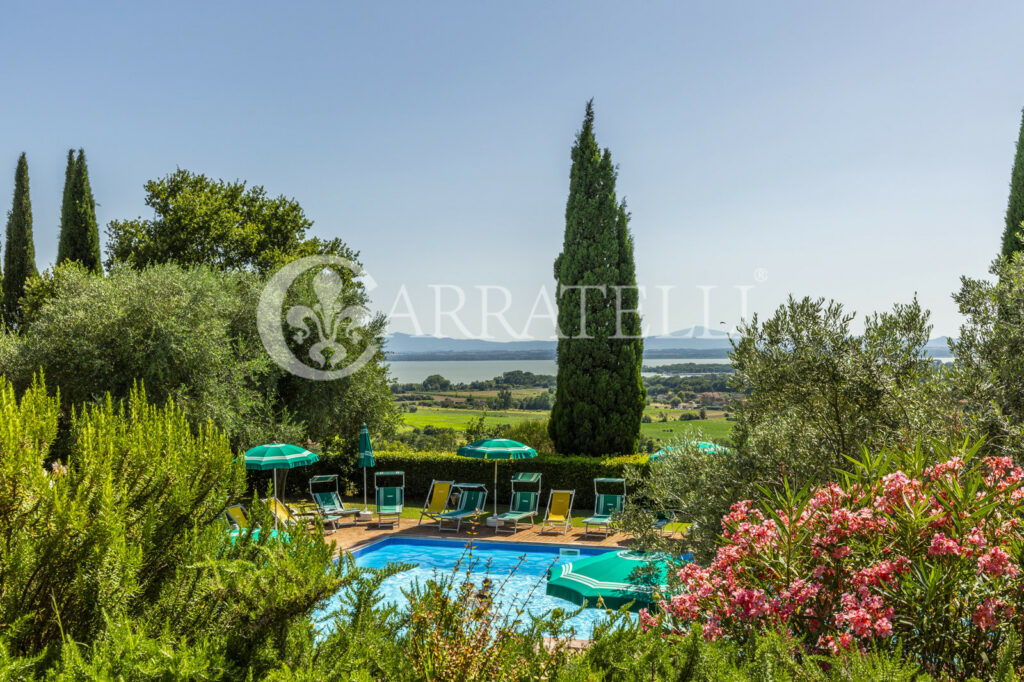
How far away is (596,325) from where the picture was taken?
56.5 feet

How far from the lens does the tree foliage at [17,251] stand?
21.3 m

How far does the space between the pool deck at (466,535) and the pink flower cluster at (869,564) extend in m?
9.00

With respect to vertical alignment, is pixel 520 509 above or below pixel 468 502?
below

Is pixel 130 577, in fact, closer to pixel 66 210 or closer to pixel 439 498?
pixel 439 498

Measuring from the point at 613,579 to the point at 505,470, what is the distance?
9684 millimetres

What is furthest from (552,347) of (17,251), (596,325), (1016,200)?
(17,251)

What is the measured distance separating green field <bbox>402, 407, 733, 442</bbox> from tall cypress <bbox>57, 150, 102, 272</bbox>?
1182 cm

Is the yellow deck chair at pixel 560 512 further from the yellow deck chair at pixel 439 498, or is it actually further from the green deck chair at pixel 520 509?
the yellow deck chair at pixel 439 498

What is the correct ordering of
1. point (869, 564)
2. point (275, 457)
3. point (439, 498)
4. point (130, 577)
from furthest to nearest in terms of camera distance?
point (439, 498), point (275, 457), point (869, 564), point (130, 577)

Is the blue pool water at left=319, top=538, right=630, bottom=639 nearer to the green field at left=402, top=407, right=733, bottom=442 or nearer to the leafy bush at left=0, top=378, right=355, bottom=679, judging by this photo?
the green field at left=402, top=407, right=733, bottom=442

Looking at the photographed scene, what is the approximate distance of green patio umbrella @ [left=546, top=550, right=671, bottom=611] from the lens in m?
Answer: 6.17

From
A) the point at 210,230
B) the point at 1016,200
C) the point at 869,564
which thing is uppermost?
the point at 210,230
